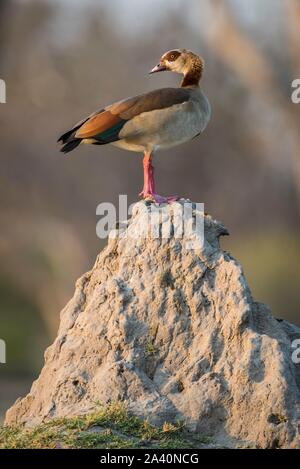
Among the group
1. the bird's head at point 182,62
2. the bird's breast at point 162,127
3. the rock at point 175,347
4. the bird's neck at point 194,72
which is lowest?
the rock at point 175,347

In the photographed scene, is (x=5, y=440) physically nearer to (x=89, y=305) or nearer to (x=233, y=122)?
(x=89, y=305)

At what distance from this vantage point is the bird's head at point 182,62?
7199mm

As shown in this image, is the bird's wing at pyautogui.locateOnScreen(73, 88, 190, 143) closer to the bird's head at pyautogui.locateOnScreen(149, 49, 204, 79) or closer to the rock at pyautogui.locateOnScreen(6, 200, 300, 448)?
the bird's head at pyautogui.locateOnScreen(149, 49, 204, 79)

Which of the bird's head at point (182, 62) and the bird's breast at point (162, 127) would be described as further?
the bird's head at point (182, 62)

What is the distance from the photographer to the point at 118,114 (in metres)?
6.67

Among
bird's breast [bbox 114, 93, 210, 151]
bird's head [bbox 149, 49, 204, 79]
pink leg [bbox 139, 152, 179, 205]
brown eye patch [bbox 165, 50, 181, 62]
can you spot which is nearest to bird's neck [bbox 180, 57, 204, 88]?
bird's head [bbox 149, 49, 204, 79]

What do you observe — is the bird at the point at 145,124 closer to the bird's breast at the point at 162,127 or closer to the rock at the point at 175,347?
the bird's breast at the point at 162,127

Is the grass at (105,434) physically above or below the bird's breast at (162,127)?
below

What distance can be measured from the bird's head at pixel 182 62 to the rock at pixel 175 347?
4.92 feet

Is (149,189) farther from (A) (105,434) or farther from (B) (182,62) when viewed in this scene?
(A) (105,434)

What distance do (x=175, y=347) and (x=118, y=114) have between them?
5.44ft

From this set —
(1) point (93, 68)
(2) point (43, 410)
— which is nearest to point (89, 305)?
(2) point (43, 410)

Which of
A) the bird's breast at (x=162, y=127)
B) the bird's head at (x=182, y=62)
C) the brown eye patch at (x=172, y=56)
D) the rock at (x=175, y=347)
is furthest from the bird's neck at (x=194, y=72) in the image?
the rock at (x=175, y=347)

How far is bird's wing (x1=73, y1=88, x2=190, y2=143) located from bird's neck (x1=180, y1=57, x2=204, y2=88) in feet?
1.47
